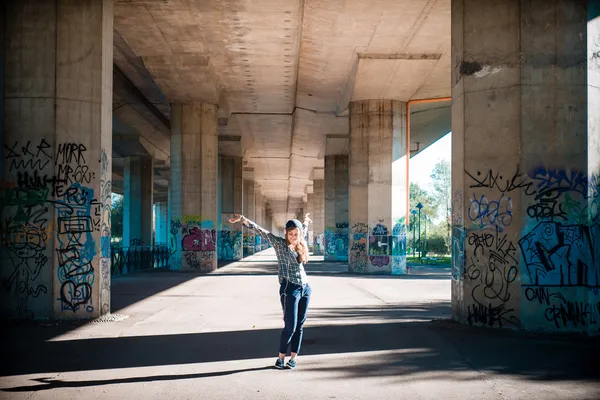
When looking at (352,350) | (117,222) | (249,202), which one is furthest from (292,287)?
(117,222)

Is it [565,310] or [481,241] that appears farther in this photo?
[481,241]

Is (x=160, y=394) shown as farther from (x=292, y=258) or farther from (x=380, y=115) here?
(x=380, y=115)

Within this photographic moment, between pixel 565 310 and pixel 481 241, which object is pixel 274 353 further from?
pixel 565 310

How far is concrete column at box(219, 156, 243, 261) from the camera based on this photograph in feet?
144

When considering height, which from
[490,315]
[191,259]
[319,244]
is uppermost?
[490,315]

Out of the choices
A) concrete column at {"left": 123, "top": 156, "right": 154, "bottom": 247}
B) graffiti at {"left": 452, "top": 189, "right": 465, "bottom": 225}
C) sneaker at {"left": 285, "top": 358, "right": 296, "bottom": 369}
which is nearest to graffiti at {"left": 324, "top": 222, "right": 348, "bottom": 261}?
concrete column at {"left": 123, "top": 156, "right": 154, "bottom": 247}

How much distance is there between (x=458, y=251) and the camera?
1098 centimetres

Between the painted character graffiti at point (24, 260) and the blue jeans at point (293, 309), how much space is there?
5727 millimetres

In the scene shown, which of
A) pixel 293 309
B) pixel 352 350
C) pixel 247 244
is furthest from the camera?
pixel 247 244

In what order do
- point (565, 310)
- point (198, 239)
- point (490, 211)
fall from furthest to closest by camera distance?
point (198, 239) → point (490, 211) → point (565, 310)

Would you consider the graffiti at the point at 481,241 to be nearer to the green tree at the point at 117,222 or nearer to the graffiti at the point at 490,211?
the graffiti at the point at 490,211

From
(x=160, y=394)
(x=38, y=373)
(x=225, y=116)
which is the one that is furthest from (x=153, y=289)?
(x=225, y=116)

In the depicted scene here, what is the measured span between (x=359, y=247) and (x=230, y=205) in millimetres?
18561

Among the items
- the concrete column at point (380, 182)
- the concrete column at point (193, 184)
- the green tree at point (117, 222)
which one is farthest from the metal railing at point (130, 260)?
the green tree at point (117, 222)
